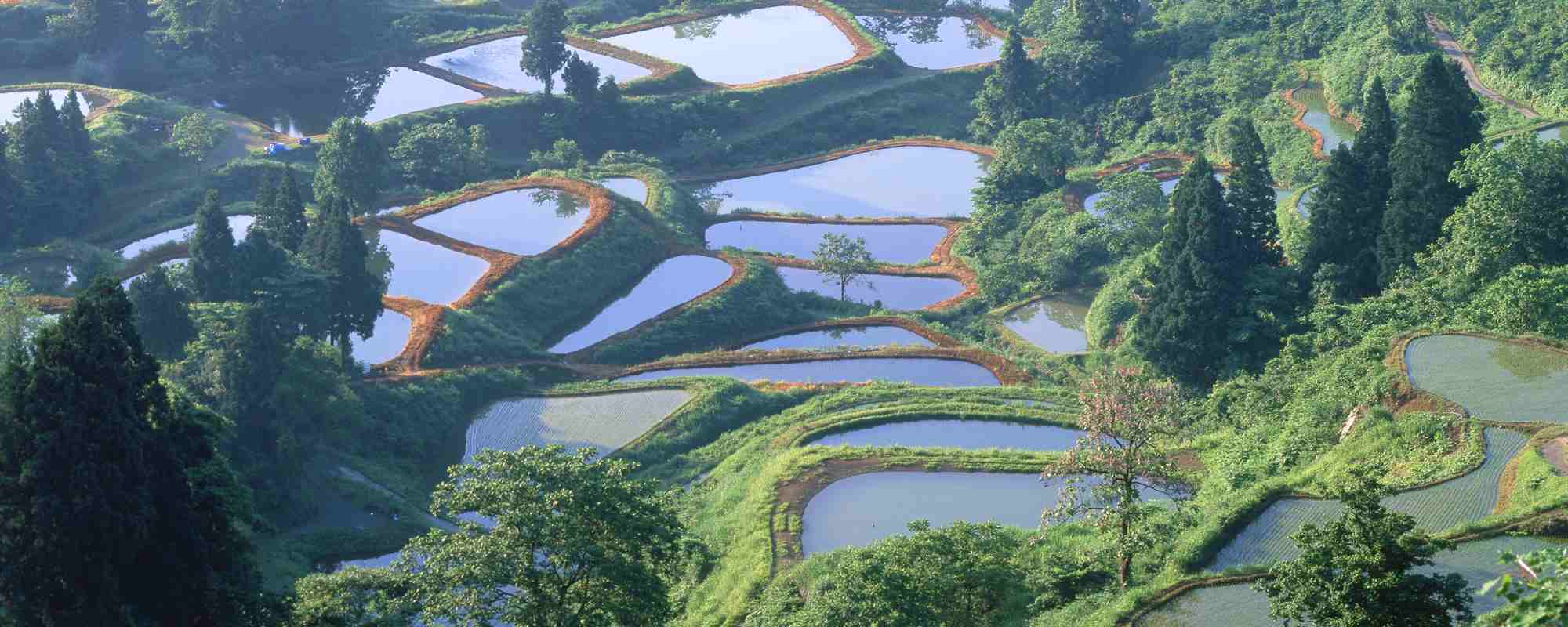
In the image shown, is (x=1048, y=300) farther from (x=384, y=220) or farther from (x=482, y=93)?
(x=482, y=93)

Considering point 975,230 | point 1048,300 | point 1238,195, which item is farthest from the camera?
point 975,230

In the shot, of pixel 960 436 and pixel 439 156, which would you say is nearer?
pixel 960 436

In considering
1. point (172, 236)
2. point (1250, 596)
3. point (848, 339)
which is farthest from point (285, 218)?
point (1250, 596)

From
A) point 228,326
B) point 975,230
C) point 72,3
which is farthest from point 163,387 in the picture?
point 72,3

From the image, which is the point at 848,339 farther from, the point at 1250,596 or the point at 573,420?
the point at 1250,596

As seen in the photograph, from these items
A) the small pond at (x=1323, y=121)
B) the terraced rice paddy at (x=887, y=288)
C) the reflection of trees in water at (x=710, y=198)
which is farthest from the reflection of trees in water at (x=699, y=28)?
the small pond at (x=1323, y=121)
